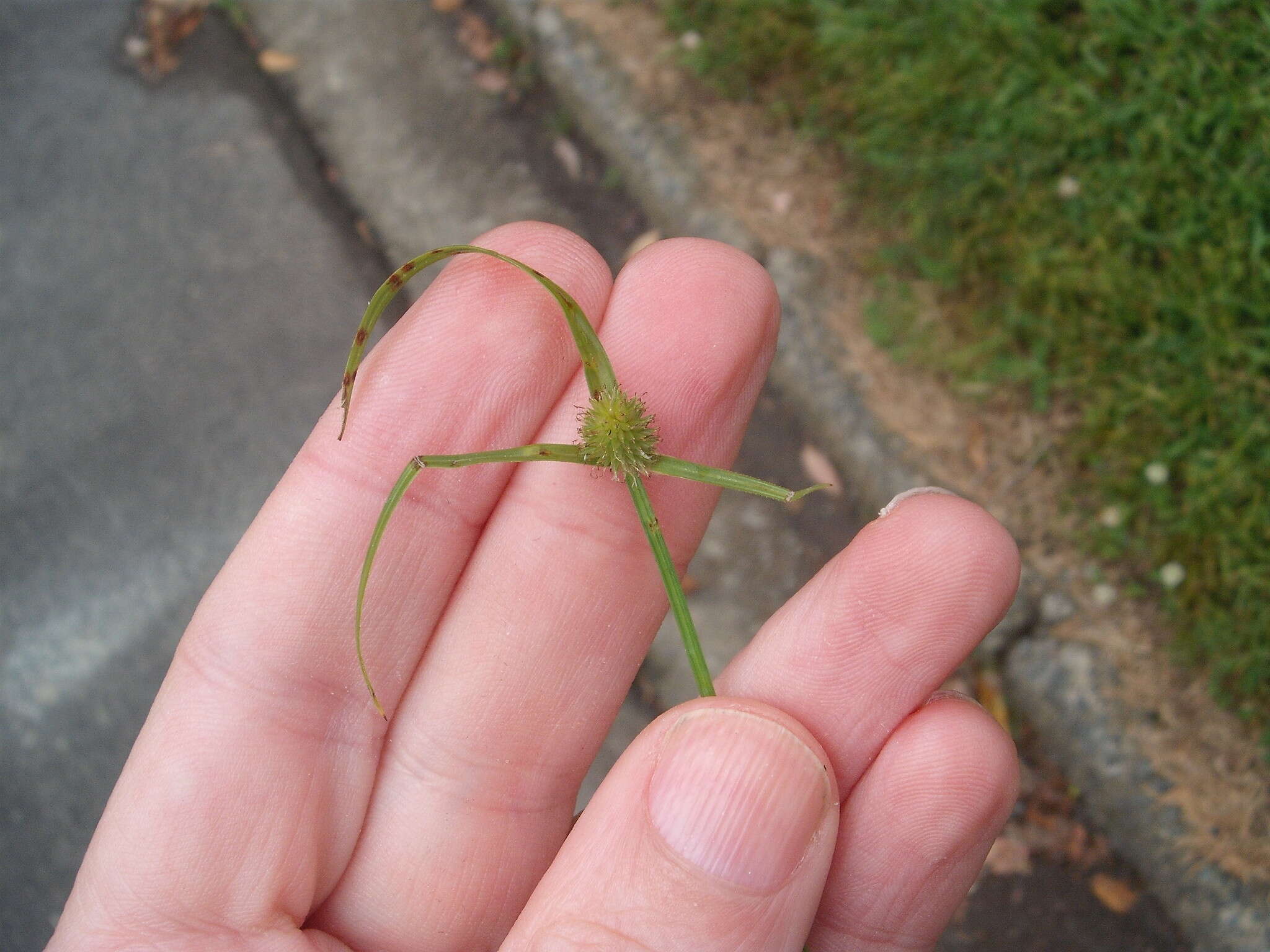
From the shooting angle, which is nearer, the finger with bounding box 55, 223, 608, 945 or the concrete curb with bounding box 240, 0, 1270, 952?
the finger with bounding box 55, 223, 608, 945

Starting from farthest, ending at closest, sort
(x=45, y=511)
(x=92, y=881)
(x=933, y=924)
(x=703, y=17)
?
1. (x=703, y=17)
2. (x=45, y=511)
3. (x=933, y=924)
4. (x=92, y=881)

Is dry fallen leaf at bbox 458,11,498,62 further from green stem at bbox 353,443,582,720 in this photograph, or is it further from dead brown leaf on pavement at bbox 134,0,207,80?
green stem at bbox 353,443,582,720

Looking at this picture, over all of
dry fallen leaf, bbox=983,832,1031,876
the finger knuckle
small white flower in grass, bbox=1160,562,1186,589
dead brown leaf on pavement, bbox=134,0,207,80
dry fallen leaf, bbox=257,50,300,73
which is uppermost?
dead brown leaf on pavement, bbox=134,0,207,80

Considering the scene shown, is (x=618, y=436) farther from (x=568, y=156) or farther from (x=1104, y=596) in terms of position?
(x=568, y=156)

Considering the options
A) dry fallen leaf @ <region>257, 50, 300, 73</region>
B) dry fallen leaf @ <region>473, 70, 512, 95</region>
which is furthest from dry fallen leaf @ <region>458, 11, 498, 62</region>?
dry fallen leaf @ <region>257, 50, 300, 73</region>

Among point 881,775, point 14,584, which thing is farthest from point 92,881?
point 14,584

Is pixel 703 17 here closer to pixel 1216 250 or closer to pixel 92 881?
pixel 1216 250
